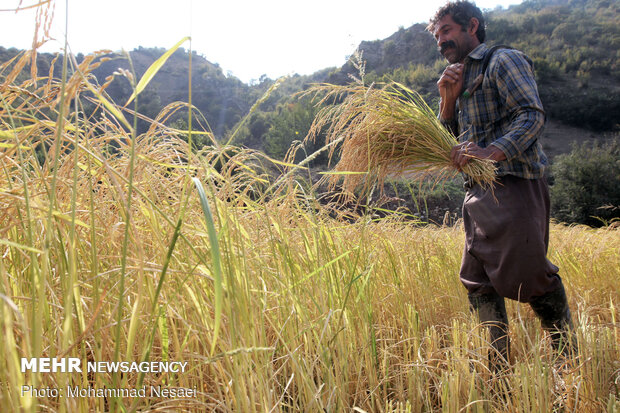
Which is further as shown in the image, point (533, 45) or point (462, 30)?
point (533, 45)

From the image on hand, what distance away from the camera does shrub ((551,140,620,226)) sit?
1091 cm

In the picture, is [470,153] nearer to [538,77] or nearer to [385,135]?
[385,135]

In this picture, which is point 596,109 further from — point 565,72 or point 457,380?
point 457,380

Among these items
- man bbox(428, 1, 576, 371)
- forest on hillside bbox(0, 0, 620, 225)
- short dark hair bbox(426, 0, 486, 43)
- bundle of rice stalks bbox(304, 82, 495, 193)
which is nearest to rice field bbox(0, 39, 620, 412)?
man bbox(428, 1, 576, 371)

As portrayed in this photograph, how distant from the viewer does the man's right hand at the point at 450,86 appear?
1.69 meters

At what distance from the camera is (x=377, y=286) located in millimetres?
1767

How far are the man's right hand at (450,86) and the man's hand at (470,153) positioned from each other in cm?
36

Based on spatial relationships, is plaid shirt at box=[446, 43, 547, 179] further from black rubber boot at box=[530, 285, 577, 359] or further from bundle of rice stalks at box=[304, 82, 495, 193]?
black rubber boot at box=[530, 285, 577, 359]

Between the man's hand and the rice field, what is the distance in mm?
543

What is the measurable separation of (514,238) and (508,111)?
0.52 m

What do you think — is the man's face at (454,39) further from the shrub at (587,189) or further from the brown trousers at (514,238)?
the shrub at (587,189)

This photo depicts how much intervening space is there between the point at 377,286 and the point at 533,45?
34.2 m

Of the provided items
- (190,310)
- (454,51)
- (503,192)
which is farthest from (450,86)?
(190,310)

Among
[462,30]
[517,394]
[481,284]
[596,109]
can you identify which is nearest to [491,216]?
[481,284]
